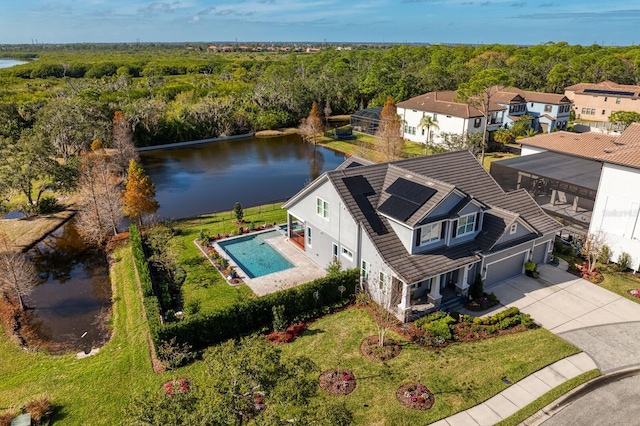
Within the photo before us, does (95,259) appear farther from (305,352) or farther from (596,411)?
(596,411)

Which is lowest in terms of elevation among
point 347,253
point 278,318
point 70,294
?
point 70,294

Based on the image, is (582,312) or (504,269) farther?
(504,269)

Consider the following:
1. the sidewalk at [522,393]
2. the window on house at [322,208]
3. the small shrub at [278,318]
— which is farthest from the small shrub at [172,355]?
the window on house at [322,208]

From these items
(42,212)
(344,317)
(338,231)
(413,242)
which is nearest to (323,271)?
(338,231)

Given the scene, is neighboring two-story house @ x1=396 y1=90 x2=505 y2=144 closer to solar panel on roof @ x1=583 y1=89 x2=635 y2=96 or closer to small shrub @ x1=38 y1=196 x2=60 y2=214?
solar panel on roof @ x1=583 y1=89 x2=635 y2=96

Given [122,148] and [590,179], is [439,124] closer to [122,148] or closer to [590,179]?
[590,179]

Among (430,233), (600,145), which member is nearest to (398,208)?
(430,233)

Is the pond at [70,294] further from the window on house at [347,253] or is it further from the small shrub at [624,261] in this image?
the small shrub at [624,261]
